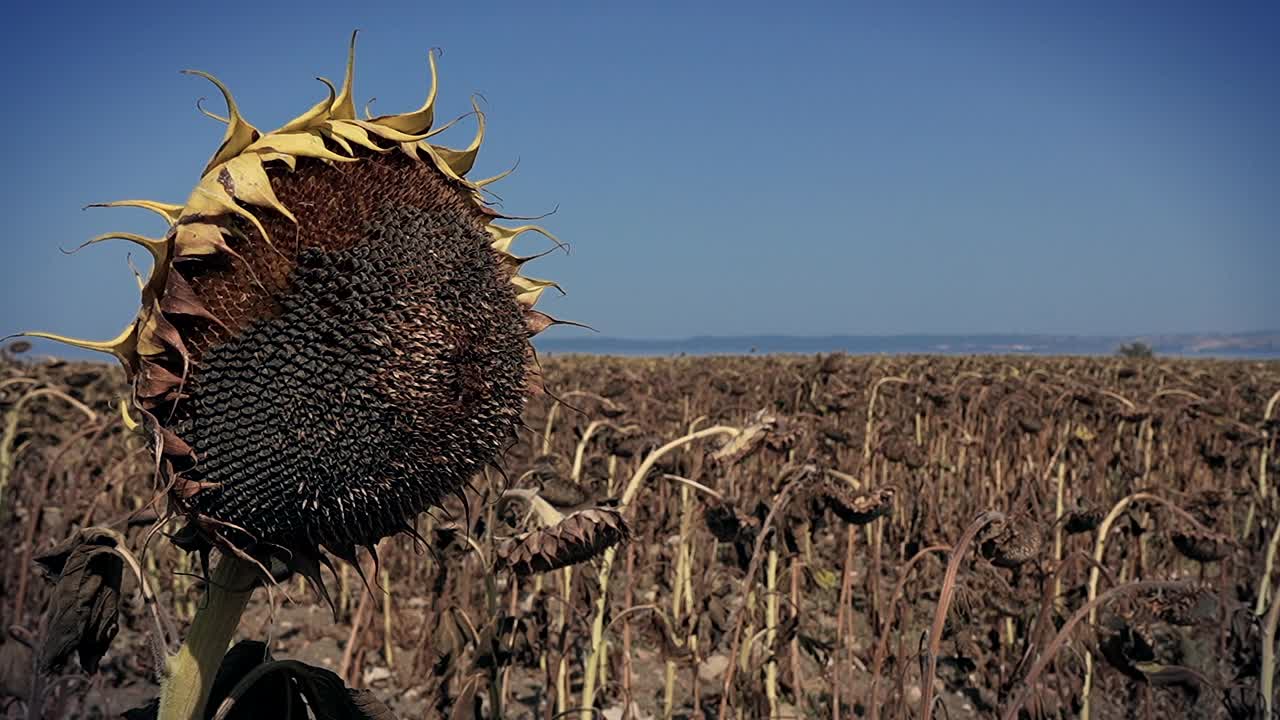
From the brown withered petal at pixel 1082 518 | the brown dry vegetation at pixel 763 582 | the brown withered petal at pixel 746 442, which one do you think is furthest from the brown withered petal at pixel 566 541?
the brown withered petal at pixel 1082 518

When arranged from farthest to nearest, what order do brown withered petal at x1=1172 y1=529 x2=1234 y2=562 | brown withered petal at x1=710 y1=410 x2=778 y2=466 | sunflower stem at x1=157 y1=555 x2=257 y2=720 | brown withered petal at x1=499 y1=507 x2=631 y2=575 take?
1. brown withered petal at x1=1172 y1=529 x2=1234 y2=562
2. brown withered petal at x1=710 y1=410 x2=778 y2=466
3. brown withered petal at x1=499 y1=507 x2=631 y2=575
4. sunflower stem at x1=157 y1=555 x2=257 y2=720

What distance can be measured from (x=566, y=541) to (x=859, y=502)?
70.9 inches

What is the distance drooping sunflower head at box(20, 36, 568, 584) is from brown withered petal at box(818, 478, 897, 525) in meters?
2.45

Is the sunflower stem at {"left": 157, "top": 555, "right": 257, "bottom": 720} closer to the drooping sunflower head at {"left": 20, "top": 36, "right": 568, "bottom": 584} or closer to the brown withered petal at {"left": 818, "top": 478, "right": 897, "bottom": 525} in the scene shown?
the drooping sunflower head at {"left": 20, "top": 36, "right": 568, "bottom": 584}

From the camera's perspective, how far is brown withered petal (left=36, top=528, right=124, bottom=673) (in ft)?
5.69

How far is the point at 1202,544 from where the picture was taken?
4383 mm

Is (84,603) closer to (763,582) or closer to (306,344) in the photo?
(306,344)

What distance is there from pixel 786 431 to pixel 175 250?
276cm

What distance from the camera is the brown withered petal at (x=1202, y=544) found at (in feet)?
14.3

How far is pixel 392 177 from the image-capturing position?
1615 mm

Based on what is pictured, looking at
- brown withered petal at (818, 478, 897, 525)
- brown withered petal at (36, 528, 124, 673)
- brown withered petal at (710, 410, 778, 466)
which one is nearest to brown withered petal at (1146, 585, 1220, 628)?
brown withered petal at (818, 478, 897, 525)

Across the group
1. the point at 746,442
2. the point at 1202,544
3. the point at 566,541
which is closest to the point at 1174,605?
the point at 1202,544

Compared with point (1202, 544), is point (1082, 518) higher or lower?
higher

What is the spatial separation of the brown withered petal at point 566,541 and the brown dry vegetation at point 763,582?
0.06 ft
